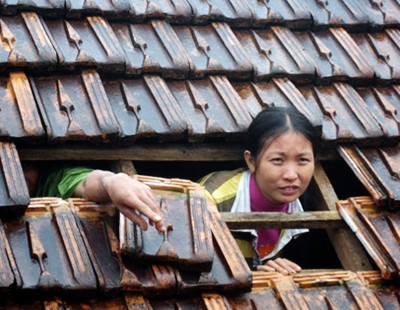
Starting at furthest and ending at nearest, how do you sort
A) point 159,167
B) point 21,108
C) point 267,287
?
1. point 159,167
2. point 21,108
3. point 267,287

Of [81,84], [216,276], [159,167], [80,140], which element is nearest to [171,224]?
[216,276]

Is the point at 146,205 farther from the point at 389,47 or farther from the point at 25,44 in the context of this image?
the point at 389,47

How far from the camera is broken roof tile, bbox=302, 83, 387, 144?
446 cm

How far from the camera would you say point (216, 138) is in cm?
435

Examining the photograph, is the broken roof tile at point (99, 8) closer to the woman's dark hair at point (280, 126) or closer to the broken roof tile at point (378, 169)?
the woman's dark hair at point (280, 126)

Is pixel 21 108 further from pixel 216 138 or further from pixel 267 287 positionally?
pixel 267 287

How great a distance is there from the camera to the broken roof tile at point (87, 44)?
→ 4254 millimetres

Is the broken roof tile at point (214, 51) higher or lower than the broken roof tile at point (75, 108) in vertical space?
higher

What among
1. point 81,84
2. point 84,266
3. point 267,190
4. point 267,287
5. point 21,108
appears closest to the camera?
point 84,266

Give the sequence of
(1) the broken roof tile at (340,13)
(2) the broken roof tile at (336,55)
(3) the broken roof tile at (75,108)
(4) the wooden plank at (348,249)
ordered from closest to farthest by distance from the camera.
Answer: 1. (3) the broken roof tile at (75,108)
2. (4) the wooden plank at (348,249)
3. (2) the broken roof tile at (336,55)
4. (1) the broken roof tile at (340,13)

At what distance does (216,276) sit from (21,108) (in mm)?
1176

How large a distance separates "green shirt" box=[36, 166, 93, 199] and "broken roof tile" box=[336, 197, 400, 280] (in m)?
1.20

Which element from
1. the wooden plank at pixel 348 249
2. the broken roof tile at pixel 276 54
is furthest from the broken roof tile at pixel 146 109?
the wooden plank at pixel 348 249

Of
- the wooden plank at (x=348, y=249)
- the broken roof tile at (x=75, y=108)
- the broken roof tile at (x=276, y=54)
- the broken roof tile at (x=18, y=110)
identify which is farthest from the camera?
the broken roof tile at (x=276, y=54)
